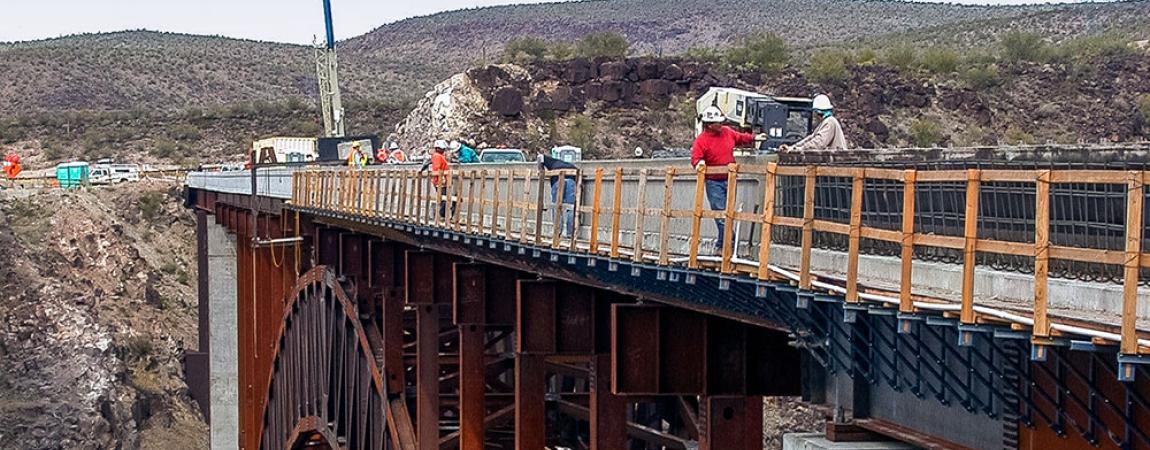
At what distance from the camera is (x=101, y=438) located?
4822 centimetres

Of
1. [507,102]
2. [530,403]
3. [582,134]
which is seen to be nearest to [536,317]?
[530,403]

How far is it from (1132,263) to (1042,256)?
49 centimetres

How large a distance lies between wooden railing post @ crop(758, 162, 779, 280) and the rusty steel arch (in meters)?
15.4

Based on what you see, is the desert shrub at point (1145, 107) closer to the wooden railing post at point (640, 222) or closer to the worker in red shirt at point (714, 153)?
the wooden railing post at point (640, 222)

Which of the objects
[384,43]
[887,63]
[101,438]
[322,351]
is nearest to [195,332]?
[101,438]

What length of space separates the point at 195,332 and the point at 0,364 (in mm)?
9648

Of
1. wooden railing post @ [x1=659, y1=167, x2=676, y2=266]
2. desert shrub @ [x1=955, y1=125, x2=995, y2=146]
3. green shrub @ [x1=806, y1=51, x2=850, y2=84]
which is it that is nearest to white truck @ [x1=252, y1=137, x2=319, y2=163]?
green shrub @ [x1=806, y1=51, x2=850, y2=84]

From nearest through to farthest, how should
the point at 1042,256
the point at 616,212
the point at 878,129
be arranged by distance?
the point at 1042,256 < the point at 616,212 < the point at 878,129

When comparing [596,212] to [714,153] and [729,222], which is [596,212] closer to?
[714,153]

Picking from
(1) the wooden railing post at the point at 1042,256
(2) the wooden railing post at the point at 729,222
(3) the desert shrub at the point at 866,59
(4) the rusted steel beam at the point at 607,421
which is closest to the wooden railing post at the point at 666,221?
(2) the wooden railing post at the point at 729,222

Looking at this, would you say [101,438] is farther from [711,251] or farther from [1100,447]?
[1100,447]

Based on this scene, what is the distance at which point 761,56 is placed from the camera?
8056 centimetres

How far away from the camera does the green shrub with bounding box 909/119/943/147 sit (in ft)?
227

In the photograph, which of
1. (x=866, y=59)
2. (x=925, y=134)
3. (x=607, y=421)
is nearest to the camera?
(x=607, y=421)
